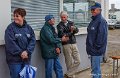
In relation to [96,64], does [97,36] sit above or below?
above

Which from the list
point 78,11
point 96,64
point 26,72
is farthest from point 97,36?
point 78,11

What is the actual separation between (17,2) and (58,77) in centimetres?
198

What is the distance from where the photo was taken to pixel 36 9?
700 centimetres

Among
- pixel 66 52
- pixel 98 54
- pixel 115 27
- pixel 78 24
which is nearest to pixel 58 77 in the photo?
pixel 66 52

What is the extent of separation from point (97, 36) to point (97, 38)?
0.13 feet

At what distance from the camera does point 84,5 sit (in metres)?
9.53

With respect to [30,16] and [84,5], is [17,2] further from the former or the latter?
[84,5]

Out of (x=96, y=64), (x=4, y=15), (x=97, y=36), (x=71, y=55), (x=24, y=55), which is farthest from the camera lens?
(x=71, y=55)

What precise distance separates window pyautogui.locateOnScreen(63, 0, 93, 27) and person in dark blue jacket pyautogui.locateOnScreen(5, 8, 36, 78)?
3164 millimetres

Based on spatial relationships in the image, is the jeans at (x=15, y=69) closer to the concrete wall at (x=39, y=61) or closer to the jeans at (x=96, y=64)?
the concrete wall at (x=39, y=61)

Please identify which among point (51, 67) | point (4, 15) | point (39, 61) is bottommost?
point (51, 67)

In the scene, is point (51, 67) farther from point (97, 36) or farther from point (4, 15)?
point (4, 15)

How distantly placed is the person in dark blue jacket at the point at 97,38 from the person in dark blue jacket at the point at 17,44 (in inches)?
54.2

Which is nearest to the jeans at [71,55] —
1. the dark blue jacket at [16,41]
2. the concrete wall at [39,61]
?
the concrete wall at [39,61]
